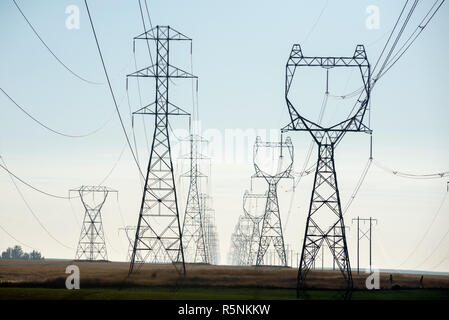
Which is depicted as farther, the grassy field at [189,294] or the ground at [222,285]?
the ground at [222,285]

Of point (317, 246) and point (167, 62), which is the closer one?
point (317, 246)

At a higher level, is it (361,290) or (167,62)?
(167,62)

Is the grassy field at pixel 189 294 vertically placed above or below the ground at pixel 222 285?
below

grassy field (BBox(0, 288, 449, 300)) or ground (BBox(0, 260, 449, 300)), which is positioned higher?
ground (BBox(0, 260, 449, 300))

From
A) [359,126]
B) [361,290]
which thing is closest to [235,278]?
[361,290]

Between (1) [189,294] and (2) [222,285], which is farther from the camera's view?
(2) [222,285]

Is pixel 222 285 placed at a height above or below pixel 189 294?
above

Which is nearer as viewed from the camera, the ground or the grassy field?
the grassy field
